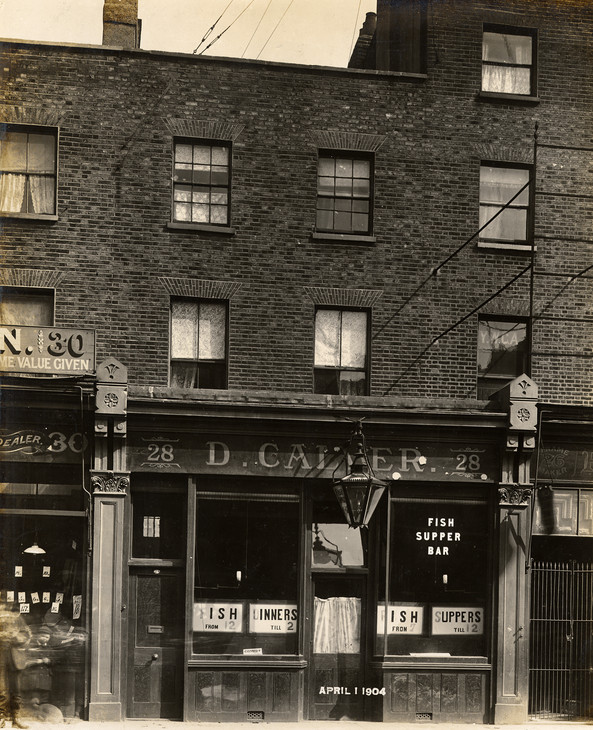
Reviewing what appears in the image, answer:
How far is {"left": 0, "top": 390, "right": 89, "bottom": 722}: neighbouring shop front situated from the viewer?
577 inches

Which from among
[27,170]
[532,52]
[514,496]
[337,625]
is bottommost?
[337,625]

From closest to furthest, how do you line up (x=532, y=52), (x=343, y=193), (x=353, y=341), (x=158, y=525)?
(x=158, y=525) < (x=353, y=341) < (x=343, y=193) < (x=532, y=52)

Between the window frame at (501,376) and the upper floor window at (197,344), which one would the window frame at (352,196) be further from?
the window frame at (501,376)

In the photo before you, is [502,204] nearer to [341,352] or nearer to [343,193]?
[343,193]

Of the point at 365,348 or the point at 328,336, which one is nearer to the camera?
the point at 328,336

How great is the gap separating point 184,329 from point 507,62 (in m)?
7.82

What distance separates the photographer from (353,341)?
55.8 feet

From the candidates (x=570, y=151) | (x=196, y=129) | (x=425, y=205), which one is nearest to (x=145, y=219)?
(x=196, y=129)

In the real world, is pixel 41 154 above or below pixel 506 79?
below

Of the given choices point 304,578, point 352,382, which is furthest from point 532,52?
point 304,578

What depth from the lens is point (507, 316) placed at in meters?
17.4

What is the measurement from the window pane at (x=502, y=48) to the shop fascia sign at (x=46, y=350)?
9077mm

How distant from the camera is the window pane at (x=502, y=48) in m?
17.8

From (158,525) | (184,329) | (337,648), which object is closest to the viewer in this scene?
(158,525)
